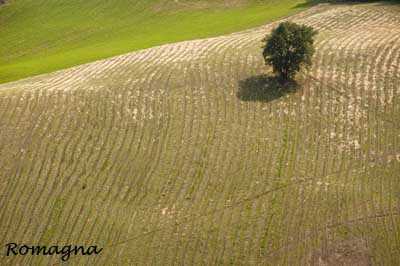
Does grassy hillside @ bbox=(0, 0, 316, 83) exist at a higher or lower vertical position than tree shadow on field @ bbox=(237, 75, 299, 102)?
higher

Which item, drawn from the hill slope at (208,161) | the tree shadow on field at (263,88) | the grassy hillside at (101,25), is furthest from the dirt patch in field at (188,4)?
the tree shadow on field at (263,88)

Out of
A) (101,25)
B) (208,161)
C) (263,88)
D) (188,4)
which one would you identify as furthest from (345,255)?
(188,4)

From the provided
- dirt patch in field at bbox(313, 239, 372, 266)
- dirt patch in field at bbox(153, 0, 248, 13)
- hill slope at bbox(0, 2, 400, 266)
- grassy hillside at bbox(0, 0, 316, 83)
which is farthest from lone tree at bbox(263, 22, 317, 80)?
dirt patch in field at bbox(153, 0, 248, 13)

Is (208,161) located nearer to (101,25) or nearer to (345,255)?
(345,255)

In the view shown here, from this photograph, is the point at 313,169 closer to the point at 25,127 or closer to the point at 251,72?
the point at 251,72

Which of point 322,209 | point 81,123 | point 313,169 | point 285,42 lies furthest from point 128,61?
point 322,209

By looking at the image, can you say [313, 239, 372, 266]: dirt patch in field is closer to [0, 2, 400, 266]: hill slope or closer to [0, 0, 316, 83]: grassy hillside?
[0, 2, 400, 266]: hill slope
